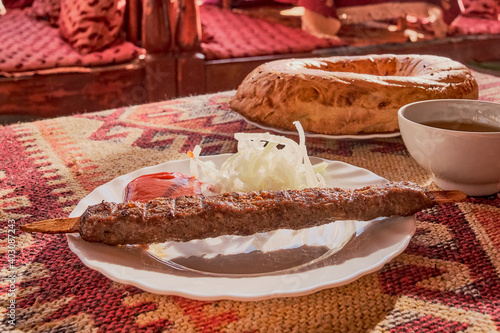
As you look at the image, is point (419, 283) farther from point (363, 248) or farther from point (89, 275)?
point (89, 275)

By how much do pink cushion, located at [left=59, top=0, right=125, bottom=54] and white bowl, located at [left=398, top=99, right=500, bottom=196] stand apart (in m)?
2.46

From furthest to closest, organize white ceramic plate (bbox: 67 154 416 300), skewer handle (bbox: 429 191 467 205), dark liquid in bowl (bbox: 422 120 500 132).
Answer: dark liquid in bowl (bbox: 422 120 500 132), skewer handle (bbox: 429 191 467 205), white ceramic plate (bbox: 67 154 416 300)

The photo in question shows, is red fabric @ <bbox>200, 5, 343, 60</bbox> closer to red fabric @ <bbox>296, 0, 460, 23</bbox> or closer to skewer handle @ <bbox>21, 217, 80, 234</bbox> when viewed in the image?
red fabric @ <bbox>296, 0, 460, 23</bbox>

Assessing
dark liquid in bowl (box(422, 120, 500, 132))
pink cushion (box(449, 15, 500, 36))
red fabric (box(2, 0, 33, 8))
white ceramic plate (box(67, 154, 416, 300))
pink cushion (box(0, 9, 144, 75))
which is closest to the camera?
white ceramic plate (box(67, 154, 416, 300))

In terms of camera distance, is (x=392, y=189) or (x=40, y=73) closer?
(x=392, y=189)

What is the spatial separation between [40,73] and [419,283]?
106 inches

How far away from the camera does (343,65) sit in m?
1.56

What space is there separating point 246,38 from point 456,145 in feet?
9.35

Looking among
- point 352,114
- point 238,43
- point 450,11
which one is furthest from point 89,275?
point 450,11

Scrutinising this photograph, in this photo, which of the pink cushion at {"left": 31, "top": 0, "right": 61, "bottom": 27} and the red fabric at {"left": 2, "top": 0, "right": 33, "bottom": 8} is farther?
the red fabric at {"left": 2, "top": 0, "right": 33, "bottom": 8}

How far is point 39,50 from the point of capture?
9.42 ft

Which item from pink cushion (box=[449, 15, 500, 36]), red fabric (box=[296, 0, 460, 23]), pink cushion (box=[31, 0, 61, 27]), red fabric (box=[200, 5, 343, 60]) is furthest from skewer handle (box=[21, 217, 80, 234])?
pink cushion (box=[449, 15, 500, 36])

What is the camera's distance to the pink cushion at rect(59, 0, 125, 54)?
2.93 m

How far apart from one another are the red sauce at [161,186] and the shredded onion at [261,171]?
0.04 m
